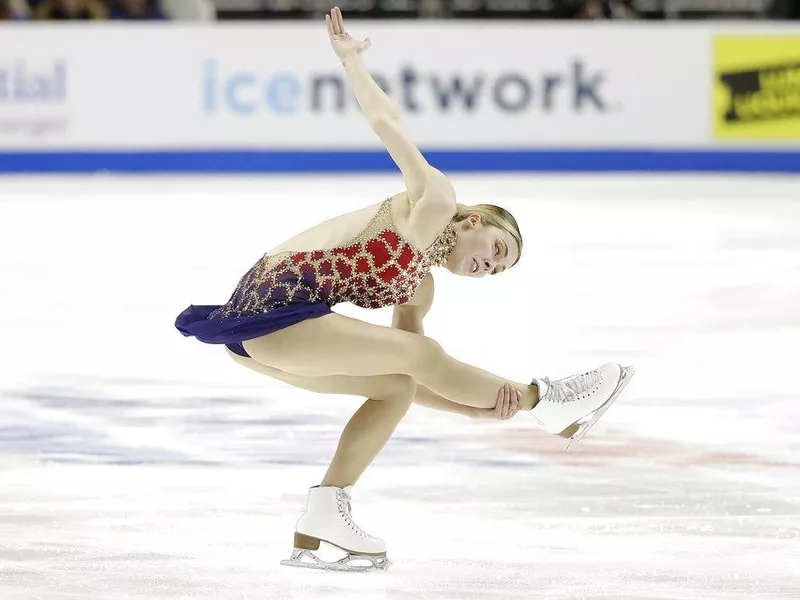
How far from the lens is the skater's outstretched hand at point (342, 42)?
2.72 m

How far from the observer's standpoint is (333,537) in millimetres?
2811

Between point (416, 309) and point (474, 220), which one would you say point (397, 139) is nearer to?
point (474, 220)

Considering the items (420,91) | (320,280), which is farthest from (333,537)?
(420,91)

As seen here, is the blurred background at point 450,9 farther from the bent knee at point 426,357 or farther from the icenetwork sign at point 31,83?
the bent knee at point 426,357

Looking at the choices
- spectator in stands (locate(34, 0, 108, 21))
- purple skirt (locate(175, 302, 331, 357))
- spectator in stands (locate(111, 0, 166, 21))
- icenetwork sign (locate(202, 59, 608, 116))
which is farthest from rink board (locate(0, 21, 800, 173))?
purple skirt (locate(175, 302, 331, 357))

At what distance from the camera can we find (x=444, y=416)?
13.9 feet

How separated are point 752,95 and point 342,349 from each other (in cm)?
940

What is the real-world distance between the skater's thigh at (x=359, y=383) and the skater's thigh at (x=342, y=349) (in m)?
0.05

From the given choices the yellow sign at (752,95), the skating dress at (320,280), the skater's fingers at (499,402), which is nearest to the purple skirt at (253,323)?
the skating dress at (320,280)

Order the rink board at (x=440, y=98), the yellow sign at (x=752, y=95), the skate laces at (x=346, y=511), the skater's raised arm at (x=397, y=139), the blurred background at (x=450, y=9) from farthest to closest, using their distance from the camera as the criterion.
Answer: the blurred background at (x=450, y=9) < the yellow sign at (x=752, y=95) < the rink board at (x=440, y=98) < the skate laces at (x=346, y=511) < the skater's raised arm at (x=397, y=139)

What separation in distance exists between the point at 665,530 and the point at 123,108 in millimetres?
8816

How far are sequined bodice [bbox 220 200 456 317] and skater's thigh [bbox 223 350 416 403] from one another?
0.58ft

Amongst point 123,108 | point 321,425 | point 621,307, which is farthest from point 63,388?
point 123,108

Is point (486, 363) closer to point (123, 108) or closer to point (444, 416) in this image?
point (444, 416)
